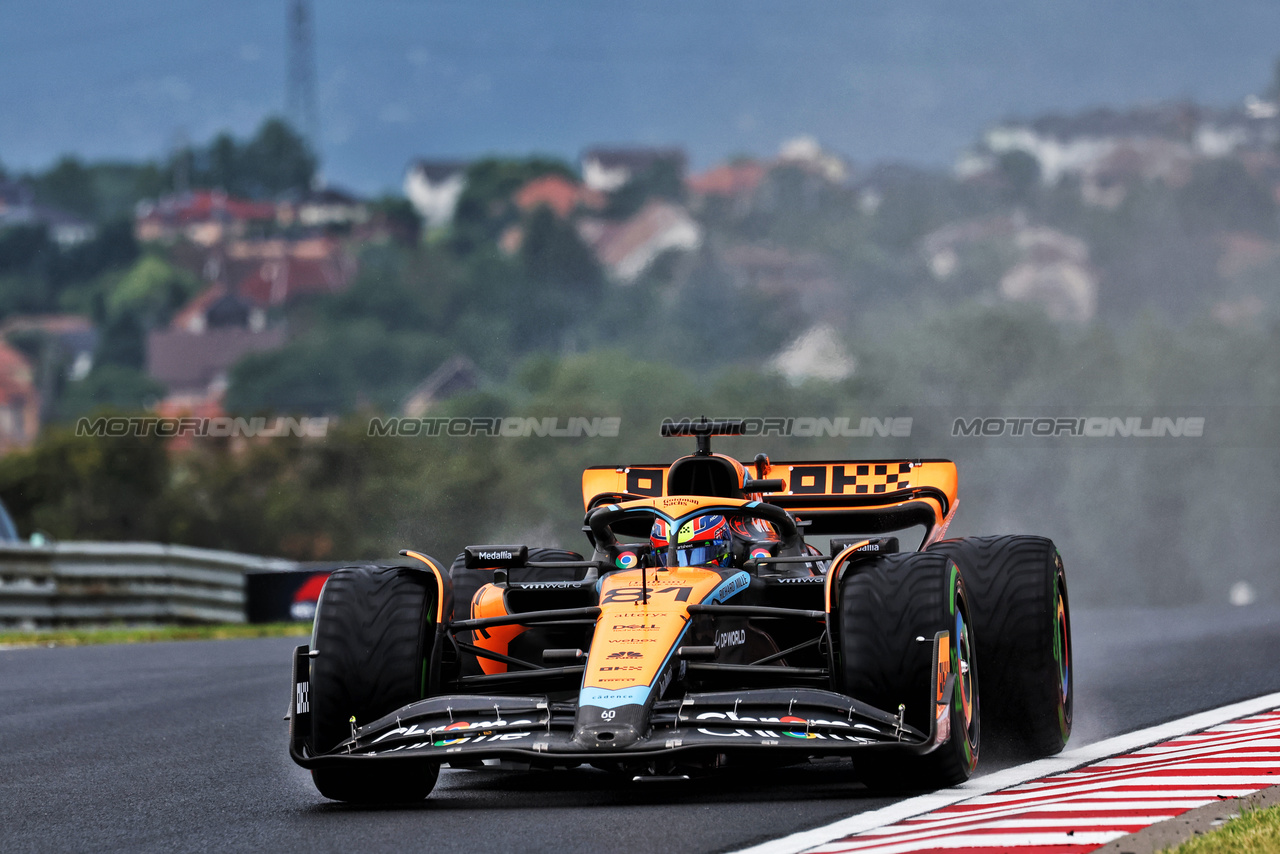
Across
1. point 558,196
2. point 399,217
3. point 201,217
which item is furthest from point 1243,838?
point 201,217

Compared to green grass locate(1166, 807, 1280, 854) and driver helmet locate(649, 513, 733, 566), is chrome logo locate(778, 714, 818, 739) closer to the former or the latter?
green grass locate(1166, 807, 1280, 854)

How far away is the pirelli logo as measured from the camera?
10.6m

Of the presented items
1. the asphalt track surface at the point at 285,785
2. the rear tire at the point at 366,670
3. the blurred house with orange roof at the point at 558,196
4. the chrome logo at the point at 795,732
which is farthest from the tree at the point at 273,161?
the chrome logo at the point at 795,732

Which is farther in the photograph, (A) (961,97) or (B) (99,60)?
(B) (99,60)

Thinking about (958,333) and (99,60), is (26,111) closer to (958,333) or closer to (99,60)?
(99,60)

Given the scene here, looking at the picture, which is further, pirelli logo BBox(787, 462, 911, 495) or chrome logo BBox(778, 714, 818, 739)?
pirelli logo BBox(787, 462, 911, 495)

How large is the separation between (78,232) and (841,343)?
226 feet

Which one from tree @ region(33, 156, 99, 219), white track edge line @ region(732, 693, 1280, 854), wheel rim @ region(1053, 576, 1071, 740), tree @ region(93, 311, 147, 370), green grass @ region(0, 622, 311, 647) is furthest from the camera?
tree @ region(33, 156, 99, 219)

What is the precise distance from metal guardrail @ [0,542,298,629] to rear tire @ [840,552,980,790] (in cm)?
1368

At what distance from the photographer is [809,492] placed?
35.4 feet

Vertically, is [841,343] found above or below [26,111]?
below

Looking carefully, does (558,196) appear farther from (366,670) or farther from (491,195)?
(366,670)

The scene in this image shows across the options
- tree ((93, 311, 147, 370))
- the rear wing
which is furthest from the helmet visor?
tree ((93, 311, 147, 370))

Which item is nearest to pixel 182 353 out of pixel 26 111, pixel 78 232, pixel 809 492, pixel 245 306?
pixel 245 306
